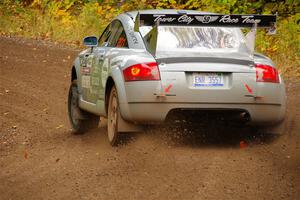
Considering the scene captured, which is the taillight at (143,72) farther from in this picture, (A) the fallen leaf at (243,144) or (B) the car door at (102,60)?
(A) the fallen leaf at (243,144)

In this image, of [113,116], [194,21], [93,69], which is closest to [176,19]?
[194,21]

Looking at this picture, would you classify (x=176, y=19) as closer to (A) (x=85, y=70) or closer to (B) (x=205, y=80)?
(B) (x=205, y=80)

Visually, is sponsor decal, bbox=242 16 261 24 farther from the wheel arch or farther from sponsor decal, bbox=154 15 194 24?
the wheel arch

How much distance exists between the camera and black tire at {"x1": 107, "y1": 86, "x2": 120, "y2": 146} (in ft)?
30.3

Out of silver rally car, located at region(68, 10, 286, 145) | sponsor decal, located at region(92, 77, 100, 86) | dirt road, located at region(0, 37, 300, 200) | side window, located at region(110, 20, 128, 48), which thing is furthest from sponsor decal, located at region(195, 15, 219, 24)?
sponsor decal, located at region(92, 77, 100, 86)

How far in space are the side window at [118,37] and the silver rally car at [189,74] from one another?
0.45ft

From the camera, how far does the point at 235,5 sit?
21125mm

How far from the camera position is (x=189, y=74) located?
879 centimetres

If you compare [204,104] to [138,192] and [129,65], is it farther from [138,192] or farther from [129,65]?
[138,192]

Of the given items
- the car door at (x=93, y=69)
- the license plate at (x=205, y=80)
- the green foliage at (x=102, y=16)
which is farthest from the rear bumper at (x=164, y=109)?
the green foliage at (x=102, y=16)

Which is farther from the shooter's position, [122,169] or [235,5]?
[235,5]

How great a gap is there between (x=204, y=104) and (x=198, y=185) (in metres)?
1.58

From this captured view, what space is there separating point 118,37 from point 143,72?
161 cm

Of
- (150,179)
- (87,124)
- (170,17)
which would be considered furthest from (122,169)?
(87,124)
